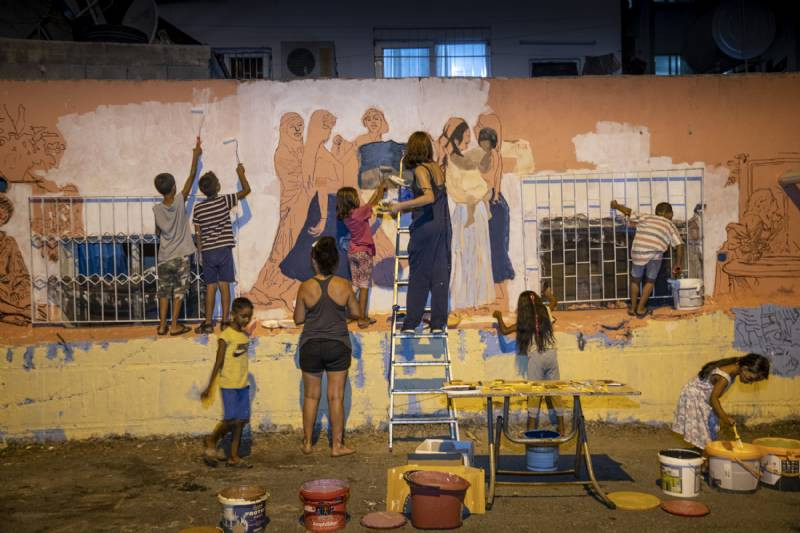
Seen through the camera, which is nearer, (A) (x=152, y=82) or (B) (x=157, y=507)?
(B) (x=157, y=507)

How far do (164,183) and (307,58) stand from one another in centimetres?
785

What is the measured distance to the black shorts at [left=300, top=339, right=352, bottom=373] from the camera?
7477 millimetres

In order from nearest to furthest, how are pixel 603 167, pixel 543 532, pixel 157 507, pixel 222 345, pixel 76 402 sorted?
pixel 543 532 < pixel 157 507 < pixel 222 345 < pixel 76 402 < pixel 603 167

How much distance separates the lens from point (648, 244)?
8.98 metres

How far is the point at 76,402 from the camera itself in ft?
28.0

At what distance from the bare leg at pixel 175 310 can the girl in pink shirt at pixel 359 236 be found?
6.05ft

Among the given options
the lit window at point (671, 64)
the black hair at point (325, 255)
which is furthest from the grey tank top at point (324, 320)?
the lit window at point (671, 64)

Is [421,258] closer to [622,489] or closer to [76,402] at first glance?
[622,489]

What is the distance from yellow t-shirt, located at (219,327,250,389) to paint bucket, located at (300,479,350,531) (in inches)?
75.2

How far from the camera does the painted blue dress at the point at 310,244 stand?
8836mm

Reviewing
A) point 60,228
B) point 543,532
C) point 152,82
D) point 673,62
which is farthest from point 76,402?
point 673,62

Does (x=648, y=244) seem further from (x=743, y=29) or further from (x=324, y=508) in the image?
(x=743, y=29)

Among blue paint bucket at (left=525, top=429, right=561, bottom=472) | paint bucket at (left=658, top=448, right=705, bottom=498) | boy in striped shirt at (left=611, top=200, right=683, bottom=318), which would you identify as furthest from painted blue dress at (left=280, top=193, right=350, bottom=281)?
paint bucket at (left=658, top=448, right=705, bottom=498)

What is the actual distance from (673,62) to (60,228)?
13.9 metres
